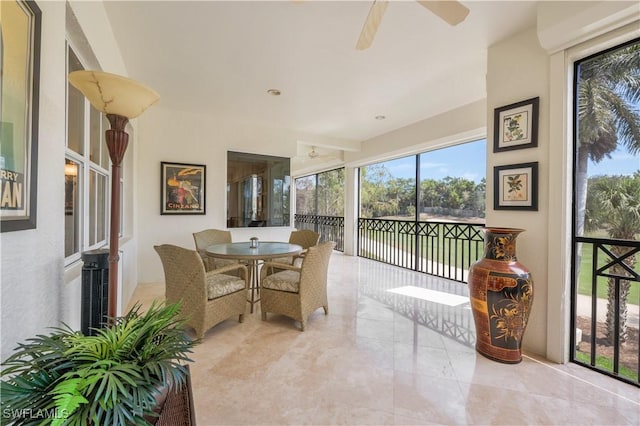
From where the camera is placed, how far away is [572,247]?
2.08 metres

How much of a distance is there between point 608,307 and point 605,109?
1.46 m

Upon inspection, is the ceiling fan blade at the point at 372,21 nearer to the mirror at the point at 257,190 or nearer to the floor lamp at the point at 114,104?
the floor lamp at the point at 114,104

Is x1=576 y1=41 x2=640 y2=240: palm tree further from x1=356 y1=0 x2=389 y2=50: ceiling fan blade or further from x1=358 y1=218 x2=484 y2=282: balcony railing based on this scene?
x1=358 y1=218 x2=484 y2=282: balcony railing

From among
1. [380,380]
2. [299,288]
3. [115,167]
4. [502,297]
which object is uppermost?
[115,167]

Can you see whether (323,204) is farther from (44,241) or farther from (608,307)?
(44,241)

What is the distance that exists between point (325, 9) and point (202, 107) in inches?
108

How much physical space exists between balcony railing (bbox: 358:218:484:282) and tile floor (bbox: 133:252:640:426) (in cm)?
185

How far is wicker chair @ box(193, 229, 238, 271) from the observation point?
3492 mm

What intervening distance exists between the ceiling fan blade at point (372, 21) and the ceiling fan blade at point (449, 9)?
0.22 m

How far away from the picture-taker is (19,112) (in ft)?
3.15

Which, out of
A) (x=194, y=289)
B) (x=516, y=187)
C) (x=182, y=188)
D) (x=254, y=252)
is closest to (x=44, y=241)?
(x=194, y=289)

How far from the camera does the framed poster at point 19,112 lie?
882mm

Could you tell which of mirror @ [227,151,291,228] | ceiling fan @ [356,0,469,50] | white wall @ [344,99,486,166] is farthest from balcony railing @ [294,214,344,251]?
ceiling fan @ [356,0,469,50]

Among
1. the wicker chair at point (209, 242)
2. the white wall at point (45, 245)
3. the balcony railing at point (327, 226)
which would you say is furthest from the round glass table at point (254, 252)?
the balcony railing at point (327, 226)
